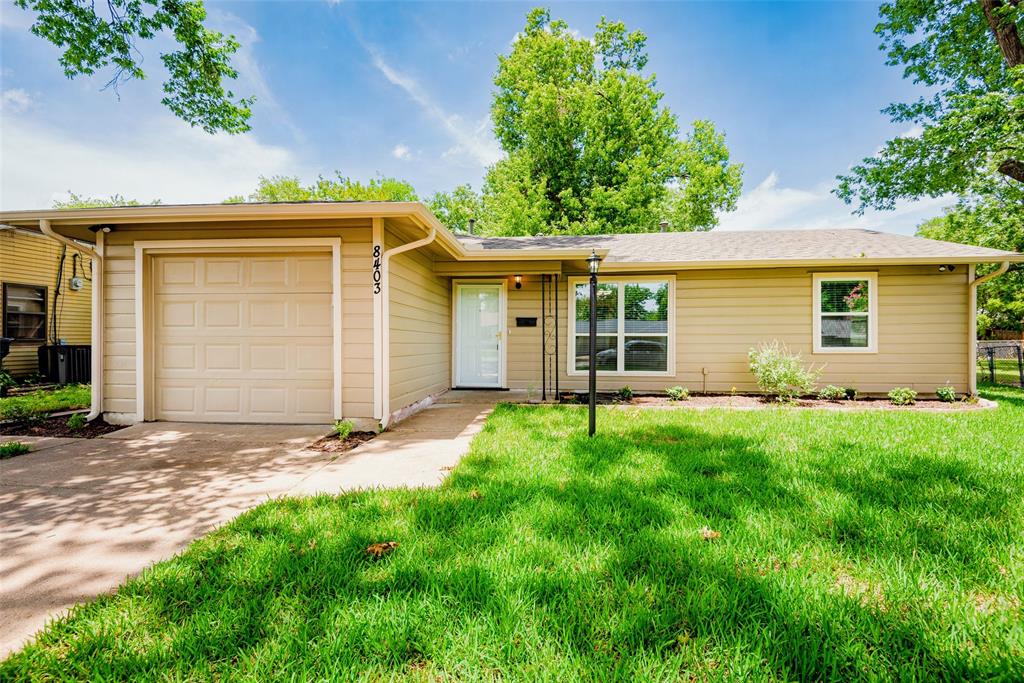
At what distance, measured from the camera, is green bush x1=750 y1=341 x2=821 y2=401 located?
23.1 ft

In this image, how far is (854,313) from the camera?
7598 mm

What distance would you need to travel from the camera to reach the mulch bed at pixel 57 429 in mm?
4820

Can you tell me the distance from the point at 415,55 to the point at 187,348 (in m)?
12.6

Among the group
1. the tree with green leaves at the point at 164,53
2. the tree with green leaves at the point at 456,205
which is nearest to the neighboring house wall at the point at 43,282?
the tree with green leaves at the point at 164,53

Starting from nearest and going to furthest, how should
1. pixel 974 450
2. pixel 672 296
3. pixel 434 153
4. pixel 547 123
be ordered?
pixel 974 450, pixel 672 296, pixel 547 123, pixel 434 153

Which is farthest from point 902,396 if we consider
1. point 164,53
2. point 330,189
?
point 330,189

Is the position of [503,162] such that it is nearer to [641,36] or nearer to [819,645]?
[641,36]

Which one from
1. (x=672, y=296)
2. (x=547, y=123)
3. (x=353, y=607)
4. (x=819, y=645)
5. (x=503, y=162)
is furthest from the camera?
(x=503, y=162)

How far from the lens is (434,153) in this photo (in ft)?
69.1

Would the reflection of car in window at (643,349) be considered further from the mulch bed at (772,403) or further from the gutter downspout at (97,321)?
the gutter downspout at (97,321)

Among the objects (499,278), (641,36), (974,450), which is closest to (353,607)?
(974,450)

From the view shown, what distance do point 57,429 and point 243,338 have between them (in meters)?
2.32

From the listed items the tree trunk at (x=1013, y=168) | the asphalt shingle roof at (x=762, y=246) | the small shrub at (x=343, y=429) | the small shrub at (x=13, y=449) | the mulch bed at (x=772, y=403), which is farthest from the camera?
the tree trunk at (x=1013, y=168)

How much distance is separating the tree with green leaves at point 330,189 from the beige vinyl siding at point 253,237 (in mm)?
22254
